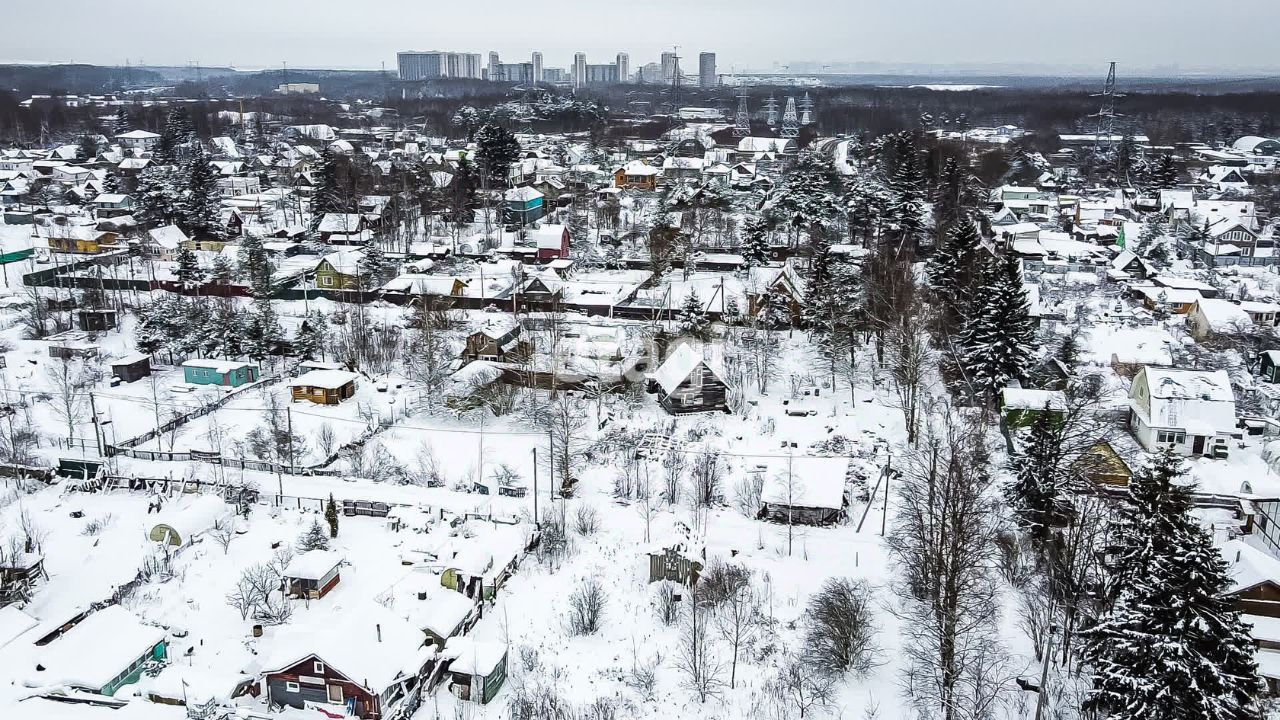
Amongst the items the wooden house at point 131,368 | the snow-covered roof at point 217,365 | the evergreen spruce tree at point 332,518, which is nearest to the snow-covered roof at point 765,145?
the snow-covered roof at point 217,365

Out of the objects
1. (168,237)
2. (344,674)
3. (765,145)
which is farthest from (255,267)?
(765,145)

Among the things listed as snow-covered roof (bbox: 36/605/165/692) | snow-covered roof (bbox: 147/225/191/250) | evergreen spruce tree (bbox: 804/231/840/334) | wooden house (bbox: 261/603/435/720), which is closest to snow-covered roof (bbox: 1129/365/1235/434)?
evergreen spruce tree (bbox: 804/231/840/334)

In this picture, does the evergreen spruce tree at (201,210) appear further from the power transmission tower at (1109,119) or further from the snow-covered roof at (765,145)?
the power transmission tower at (1109,119)

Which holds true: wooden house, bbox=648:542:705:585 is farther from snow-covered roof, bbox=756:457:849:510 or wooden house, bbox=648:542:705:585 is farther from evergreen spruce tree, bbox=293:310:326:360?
evergreen spruce tree, bbox=293:310:326:360

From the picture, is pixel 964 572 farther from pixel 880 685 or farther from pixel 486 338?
pixel 486 338

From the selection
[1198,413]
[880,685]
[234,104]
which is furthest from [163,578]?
[234,104]

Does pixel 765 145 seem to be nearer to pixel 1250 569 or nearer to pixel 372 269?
pixel 372 269
